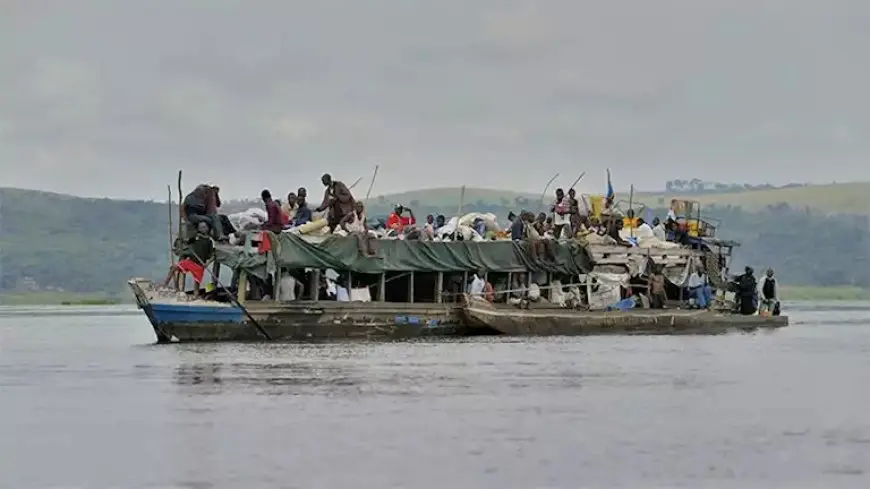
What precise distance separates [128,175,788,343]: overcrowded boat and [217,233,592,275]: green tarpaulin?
0.04m

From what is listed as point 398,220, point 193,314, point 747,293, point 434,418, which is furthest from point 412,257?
point 434,418

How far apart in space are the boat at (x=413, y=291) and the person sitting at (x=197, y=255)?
0.99 ft

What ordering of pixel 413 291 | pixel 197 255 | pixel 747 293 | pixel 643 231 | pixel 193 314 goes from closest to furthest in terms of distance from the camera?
pixel 193 314, pixel 197 255, pixel 413 291, pixel 643 231, pixel 747 293

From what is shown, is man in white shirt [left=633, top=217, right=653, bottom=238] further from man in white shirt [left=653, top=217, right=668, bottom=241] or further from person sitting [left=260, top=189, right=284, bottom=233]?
person sitting [left=260, top=189, right=284, bottom=233]

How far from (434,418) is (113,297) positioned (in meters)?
146

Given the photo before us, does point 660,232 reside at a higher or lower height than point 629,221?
lower

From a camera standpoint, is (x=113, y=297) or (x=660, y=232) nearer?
(x=660, y=232)

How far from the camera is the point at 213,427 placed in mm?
24250

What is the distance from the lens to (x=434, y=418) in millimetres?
25188

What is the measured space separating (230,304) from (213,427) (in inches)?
636

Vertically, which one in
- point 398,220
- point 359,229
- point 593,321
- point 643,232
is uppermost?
point 398,220

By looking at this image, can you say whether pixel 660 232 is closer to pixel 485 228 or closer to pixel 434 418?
pixel 485 228

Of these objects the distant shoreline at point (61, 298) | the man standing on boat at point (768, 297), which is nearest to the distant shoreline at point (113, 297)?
the distant shoreline at point (61, 298)

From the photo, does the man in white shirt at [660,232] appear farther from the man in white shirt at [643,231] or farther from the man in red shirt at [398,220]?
the man in red shirt at [398,220]
